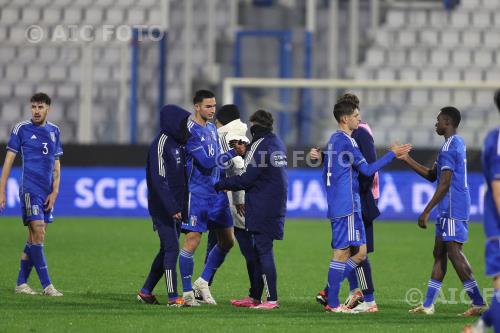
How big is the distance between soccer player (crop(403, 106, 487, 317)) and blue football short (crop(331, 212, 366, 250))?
1.84 feet

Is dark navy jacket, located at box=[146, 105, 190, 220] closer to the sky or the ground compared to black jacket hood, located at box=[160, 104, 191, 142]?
closer to the ground

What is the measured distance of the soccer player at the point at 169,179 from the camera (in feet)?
35.2

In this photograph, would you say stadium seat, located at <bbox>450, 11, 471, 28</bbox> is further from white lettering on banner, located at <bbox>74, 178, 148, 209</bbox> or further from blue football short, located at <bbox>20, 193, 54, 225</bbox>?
blue football short, located at <bbox>20, 193, 54, 225</bbox>

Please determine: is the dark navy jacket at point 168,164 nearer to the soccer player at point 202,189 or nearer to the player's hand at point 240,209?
the soccer player at point 202,189

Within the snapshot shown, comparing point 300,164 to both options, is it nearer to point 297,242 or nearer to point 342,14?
point 297,242

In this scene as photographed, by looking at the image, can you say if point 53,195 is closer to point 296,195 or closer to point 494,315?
point 494,315

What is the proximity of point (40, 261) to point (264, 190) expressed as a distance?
2377mm

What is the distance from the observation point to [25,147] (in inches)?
456

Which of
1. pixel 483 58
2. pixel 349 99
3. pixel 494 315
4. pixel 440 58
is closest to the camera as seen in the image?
pixel 494 315

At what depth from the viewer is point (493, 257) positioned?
738 centimetres

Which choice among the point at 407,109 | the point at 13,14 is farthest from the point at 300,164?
the point at 13,14

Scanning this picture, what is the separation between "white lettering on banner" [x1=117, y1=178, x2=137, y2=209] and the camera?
72.0 ft

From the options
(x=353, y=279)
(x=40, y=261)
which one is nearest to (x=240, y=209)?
(x=353, y=279)

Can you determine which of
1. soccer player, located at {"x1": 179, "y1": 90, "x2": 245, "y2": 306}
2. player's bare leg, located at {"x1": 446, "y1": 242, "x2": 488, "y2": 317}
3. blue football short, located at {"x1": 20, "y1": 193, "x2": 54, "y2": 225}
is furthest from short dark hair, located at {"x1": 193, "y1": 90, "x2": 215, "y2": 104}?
player's bare leg, located at {"x1": 446, "y1": 242, "x2": 488, "y2": 317}
